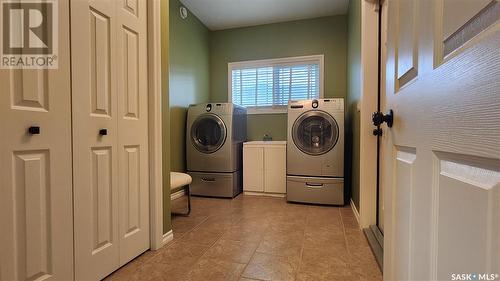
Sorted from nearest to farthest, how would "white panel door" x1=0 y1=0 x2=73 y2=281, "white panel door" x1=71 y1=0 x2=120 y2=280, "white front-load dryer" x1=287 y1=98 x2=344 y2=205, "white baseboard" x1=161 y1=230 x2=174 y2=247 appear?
"white panel door" x1=0 y1=0 x2=73 y2=281
"white panel door" x1=71 y1=0 x2=120 y2=280
"white baseboard" x1=161 y1=230 x2=174 y2=247
"white front-load dryer" x1=287 y1=98 x2=344 y2=205

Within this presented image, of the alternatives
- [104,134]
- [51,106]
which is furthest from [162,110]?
Result: [51,106]

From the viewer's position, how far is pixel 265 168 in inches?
130

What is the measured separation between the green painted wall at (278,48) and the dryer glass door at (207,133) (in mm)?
856

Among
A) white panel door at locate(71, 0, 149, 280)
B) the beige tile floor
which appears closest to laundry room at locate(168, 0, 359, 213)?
the beige tile floor

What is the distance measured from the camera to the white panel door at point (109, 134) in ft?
4.09

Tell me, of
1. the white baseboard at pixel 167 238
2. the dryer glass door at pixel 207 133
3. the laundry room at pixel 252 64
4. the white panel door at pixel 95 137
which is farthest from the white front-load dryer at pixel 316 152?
the white panel door at pixel 95 137

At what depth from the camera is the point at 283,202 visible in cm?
304

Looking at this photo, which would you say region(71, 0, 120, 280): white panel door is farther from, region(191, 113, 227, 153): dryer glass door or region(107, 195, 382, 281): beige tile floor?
region(191, 113, 227, 153): dryer glass door

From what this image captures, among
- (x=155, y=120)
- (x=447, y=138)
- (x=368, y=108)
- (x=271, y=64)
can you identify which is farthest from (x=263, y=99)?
(x=447, y=138)

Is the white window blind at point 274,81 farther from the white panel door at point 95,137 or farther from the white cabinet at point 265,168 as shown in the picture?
the white panel door at point 95,137

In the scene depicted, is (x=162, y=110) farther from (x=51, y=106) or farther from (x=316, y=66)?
(x=316, y=66)

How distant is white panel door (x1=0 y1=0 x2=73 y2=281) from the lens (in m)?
0.96

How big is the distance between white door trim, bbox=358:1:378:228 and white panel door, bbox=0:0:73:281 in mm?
2038

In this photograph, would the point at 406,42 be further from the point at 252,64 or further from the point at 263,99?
the point at 252,64
